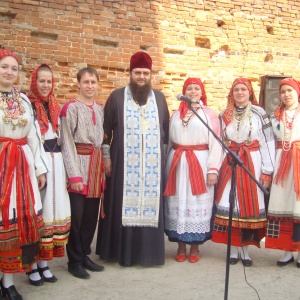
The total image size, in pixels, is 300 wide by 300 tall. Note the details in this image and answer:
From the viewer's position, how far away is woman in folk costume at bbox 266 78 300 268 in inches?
Answer: 161

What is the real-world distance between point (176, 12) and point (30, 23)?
2404 mm

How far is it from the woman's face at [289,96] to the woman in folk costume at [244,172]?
24 cm

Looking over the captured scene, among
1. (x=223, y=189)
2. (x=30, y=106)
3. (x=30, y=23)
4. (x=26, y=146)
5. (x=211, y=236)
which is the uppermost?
(x=30, y=23)

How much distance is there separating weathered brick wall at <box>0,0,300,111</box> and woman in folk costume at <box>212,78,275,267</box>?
2.87 metres

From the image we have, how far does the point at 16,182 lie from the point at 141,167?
4.22 feet

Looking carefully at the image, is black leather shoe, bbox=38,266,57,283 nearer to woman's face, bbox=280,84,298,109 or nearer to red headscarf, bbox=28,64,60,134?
red headscarf, bbox=28,64,60,134

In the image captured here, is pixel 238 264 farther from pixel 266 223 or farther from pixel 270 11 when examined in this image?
pixel 270 11

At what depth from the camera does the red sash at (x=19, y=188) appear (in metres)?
3.11

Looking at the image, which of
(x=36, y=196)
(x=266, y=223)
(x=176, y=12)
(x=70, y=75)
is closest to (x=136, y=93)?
(x=36, y=196)

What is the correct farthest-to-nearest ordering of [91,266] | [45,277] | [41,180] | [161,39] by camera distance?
[161,39] < [91,266] < [45,277] < [41,180]

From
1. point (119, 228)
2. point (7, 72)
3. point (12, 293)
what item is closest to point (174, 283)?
point (119, 228)

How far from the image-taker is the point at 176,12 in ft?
23.1

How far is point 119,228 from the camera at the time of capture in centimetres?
409

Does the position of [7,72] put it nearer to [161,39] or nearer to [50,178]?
[50,178]
